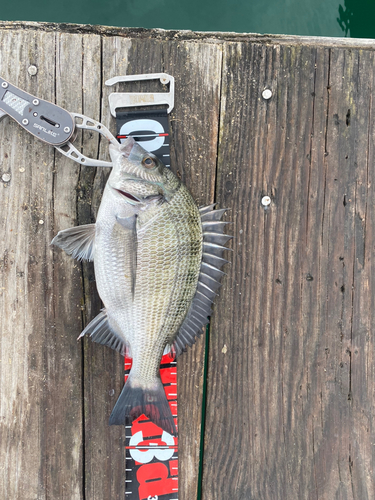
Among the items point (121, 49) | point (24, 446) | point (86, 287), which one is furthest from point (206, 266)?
point (24, 446)

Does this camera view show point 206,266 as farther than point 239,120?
No

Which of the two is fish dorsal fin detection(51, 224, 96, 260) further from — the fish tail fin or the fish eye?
the fish tail fin

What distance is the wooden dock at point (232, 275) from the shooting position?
5.84 feet

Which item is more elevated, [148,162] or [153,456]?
[148,162]

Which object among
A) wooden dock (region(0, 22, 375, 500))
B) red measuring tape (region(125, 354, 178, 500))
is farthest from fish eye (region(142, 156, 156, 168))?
red measuring tape (region(125, 354, 178, 500))

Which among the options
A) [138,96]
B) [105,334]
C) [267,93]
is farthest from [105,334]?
[267,93]

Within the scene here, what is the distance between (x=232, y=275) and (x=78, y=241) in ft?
2.72

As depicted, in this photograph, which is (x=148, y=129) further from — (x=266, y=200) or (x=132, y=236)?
(x=266, y=200)

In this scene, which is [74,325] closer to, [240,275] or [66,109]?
[240,275]

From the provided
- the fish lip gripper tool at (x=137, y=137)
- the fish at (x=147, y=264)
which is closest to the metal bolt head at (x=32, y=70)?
the fish lip gripper tool at (x=137, y=137)

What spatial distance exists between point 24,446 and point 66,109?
1826 millimetres

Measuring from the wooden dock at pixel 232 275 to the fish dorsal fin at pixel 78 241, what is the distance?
16 cm

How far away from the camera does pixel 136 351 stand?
1620mm

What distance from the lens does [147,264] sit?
5.03ft
